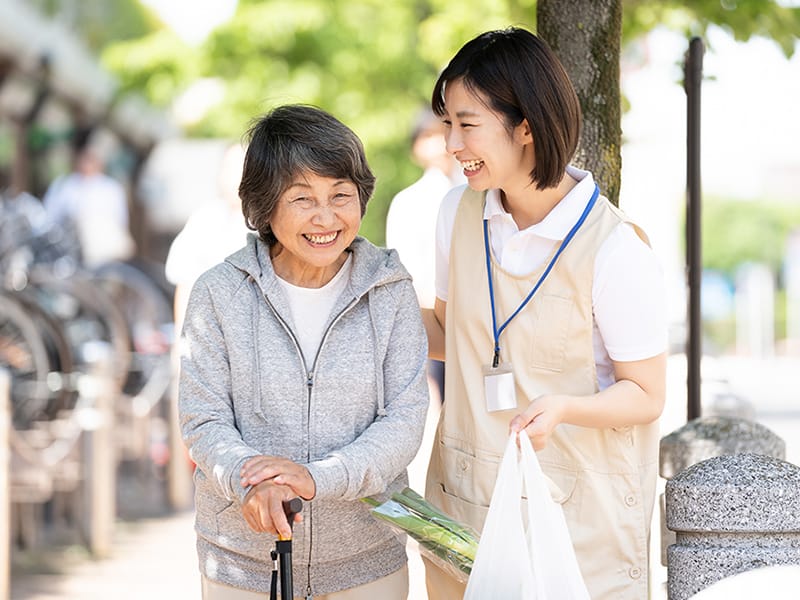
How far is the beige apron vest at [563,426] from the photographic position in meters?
2.88

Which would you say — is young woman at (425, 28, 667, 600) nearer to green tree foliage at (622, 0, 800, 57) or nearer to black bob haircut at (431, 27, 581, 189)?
black bob haircut at (431, 27, 581, 189)

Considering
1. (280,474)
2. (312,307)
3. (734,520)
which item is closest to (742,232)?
(734,520)

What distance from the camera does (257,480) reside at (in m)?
2.51

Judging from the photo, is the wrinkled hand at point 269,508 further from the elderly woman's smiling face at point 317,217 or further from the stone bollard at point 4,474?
the stone bollard at point 4,474

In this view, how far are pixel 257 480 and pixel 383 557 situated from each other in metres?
0.52

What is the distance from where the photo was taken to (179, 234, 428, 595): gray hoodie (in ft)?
9.02

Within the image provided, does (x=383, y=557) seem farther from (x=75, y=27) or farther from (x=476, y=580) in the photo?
(x=75, y=27)

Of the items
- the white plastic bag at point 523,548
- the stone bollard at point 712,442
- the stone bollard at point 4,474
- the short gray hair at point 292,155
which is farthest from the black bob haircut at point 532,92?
the stone bollard at point 4,474

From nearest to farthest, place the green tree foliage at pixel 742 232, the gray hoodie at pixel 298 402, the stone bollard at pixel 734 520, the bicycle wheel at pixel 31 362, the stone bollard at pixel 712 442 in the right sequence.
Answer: the gray hoodie at pixel 298 402 → the stone bollard at pixel 734 520 → the stone bollard at pixel 712 442 → the bicycle wheel at pixel 31 362 → the green tree foliage at pixel 742 232

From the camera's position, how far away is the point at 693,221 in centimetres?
488

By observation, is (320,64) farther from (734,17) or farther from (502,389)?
(502,389)

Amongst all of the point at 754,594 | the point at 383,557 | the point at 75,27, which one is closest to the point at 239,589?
the point at 383,557

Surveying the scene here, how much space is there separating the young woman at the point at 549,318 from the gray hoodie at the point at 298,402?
200mm

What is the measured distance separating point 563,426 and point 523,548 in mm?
406
